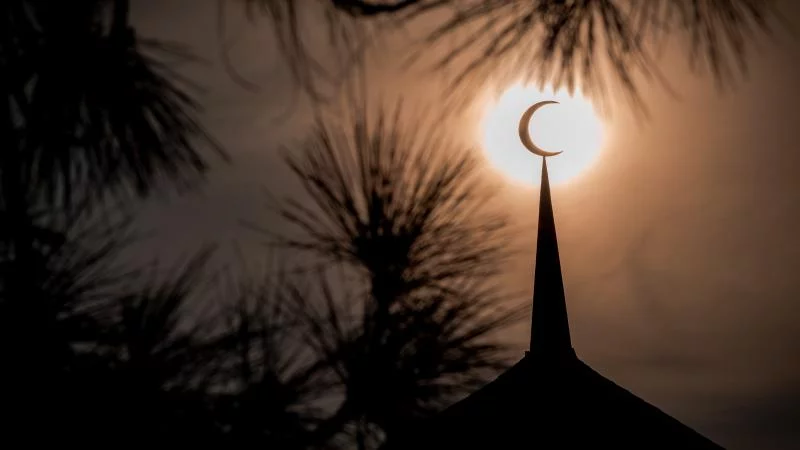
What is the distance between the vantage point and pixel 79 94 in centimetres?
197

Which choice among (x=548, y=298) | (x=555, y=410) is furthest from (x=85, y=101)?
(x=548, y=298)

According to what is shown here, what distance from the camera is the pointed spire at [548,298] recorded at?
6.04m

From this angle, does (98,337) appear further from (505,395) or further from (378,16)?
(505,395)

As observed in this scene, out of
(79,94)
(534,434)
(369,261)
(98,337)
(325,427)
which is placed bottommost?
(534,434)

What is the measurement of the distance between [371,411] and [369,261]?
0.55 metres

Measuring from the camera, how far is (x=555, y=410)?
480cm

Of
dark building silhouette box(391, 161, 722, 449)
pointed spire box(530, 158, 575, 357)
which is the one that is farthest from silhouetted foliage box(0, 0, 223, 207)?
pointed spire box(530, 158, 575, 357)

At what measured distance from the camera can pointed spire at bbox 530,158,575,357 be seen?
6.04m

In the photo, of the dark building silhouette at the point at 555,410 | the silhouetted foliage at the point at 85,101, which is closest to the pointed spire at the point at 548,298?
the dark building silhouette at the point at 555,410

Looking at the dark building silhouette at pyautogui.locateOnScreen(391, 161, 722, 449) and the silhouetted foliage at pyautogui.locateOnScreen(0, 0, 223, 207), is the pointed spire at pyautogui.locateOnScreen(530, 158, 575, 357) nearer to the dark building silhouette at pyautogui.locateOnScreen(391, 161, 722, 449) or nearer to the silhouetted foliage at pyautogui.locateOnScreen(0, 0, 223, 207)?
the dark building silhouette at pyautogui.locateOnScreen(391, 161, 722, 449)

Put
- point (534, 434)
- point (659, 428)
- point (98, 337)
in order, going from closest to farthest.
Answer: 1. point (98, 337)
2. point (534, 434)
3. point (659, 428)

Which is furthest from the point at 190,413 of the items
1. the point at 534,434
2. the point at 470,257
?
the point at 534,434

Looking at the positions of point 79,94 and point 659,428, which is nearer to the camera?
point 79,94

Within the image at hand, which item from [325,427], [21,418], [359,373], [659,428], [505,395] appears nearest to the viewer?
[21,418]
